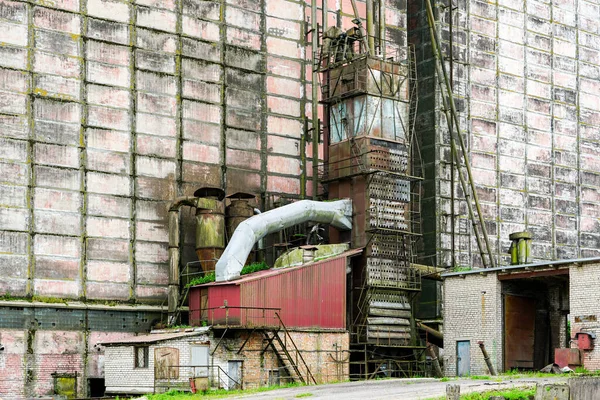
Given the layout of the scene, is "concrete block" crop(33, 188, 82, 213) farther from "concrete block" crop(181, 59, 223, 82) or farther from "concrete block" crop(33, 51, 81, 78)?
"concrete block" crop(181, 59, 223, 82)

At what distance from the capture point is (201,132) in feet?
138

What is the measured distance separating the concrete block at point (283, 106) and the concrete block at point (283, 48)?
2.01 meters

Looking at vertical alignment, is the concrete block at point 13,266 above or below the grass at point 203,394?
above

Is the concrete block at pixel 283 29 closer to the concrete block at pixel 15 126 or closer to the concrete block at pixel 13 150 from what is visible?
the concrete block at pixel 15 126

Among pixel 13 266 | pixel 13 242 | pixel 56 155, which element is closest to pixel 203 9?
pixel 56 155

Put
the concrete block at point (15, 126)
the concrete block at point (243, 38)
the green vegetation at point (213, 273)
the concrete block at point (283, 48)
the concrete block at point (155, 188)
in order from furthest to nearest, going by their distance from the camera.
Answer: the concrete block at point (283, 48), the concrete block at point (243, 38), the concrete block at point (155, 188), the green vegetation at point (213, 273), the concrete block at point (15, 126)

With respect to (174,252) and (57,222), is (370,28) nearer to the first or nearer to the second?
(174,252)

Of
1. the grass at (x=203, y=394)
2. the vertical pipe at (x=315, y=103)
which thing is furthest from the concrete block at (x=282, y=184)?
the grass at (x=203, y=394)

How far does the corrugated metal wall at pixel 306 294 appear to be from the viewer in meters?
37.6

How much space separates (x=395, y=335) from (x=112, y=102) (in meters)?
14.6

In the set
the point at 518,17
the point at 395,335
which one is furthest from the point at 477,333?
the point at 518,17

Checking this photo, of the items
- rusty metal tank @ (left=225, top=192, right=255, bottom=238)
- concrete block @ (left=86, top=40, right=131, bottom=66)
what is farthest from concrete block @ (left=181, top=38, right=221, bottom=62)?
rusty metal tank @ (left=225, top=192, right=255, bottom=238)

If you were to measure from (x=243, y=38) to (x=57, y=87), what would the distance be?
884cm

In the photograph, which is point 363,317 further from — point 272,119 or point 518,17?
point 518,17
